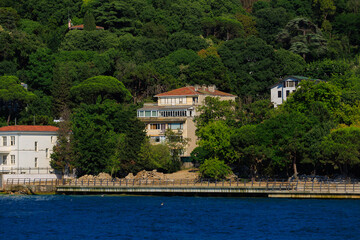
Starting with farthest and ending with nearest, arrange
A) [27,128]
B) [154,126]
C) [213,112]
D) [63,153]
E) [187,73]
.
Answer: [187,73] → [154,126] → [213,112] → [27,128] → [63,153]

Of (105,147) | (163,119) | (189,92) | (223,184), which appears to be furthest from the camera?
(189,92)

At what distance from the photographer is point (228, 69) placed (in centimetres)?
13638

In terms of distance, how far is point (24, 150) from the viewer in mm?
97875

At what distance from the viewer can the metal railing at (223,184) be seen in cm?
8106

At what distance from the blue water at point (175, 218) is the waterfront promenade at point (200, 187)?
1.22 m

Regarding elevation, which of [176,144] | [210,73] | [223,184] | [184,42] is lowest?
[223,184]

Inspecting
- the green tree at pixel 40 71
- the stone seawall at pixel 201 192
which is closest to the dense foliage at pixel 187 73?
the green tree at pixel 40 71

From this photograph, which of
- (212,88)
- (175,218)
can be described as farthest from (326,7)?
(175,218)

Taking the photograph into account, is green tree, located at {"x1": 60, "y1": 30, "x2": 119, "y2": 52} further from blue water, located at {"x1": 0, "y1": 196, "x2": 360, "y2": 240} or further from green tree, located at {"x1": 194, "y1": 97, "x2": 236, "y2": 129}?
blue water, located at {"x1": 0, "y1": 196, "x2": 360, "y2": 240}

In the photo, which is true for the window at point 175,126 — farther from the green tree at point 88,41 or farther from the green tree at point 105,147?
the green tree at point 88,41

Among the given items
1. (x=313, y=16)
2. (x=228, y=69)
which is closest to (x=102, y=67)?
(x=228, y=69)

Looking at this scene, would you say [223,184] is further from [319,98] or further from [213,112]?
[319,98]

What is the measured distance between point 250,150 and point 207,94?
2791cm

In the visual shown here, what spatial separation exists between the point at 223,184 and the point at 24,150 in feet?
89.0
